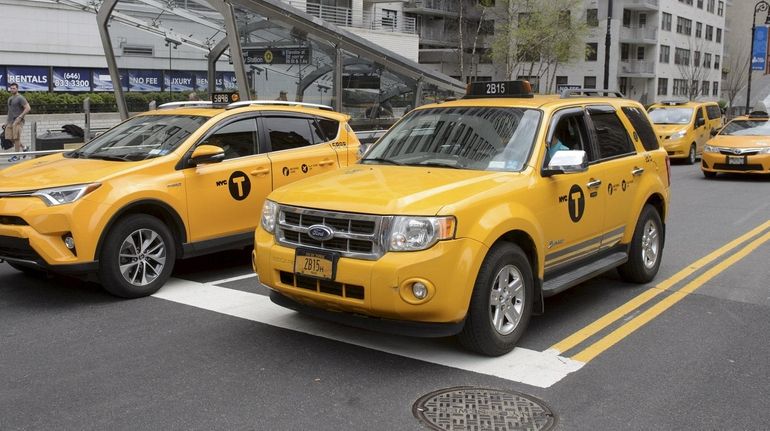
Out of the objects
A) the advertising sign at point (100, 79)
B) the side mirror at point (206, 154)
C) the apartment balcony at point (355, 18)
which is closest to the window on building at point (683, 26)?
the apartment balcony at point (355, 18)

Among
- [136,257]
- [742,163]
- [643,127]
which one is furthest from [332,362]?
[742,163]

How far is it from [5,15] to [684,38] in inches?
2264

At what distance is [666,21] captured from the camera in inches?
2544

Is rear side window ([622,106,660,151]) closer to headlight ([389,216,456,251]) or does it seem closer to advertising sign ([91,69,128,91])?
headlight ([389,216,456,251])

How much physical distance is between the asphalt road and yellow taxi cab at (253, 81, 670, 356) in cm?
35

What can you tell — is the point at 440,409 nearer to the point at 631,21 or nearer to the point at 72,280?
the point at 72,280

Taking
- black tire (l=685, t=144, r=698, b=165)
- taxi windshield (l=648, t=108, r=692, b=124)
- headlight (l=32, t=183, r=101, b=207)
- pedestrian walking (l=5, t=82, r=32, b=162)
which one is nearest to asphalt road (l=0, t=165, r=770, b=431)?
headlight (l=32, t=183, r=101, b=207)

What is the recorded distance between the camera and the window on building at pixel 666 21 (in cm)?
6374

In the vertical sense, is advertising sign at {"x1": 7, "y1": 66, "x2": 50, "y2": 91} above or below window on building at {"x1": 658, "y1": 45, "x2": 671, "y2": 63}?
below

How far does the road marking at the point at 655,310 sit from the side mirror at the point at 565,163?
1297 mm

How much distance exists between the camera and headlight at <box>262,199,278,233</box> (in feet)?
17.9

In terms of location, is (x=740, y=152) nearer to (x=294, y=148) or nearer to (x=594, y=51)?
(x=294, y=148)

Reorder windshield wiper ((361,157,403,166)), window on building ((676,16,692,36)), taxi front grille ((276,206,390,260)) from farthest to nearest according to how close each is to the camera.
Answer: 1. window on building ((676,16,692,36))
2. windshield wiper ((361,157,403,166))
3. taxi front grille ((276,206,390,260))

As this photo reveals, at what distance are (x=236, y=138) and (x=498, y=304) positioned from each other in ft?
12.7
